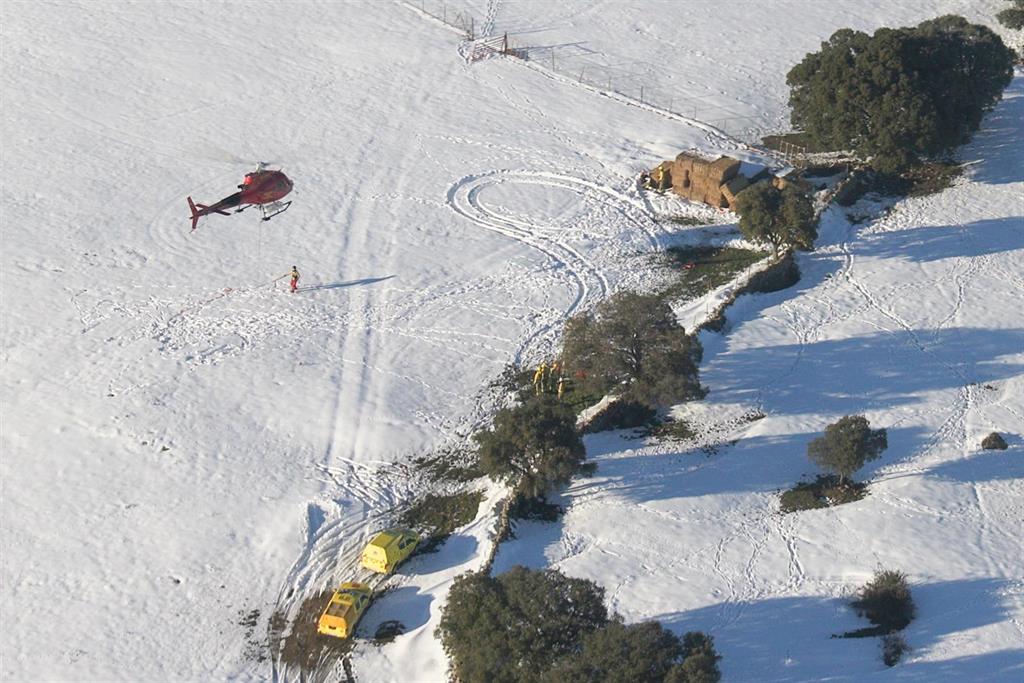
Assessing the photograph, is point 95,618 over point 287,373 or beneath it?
beneath

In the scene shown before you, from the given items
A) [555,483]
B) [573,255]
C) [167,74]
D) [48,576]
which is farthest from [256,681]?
[167,74]

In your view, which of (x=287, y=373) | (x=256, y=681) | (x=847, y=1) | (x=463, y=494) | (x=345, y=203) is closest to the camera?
(x=256, y=681)

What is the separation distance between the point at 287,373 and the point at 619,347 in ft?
46.7

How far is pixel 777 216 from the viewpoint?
55312 millimetres

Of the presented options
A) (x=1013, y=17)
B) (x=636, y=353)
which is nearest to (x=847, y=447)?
(x=636, y=353)

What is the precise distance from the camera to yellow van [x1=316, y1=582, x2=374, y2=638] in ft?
125

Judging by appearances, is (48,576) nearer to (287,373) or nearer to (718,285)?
(287,373)

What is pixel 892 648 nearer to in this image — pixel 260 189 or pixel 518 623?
pixel 518 623

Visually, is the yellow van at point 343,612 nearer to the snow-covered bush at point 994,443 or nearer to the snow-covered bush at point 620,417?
the snow-covered bush at point 620,417

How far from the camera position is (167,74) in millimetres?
73812

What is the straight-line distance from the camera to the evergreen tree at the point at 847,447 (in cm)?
4228

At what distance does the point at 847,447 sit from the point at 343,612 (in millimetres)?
18357

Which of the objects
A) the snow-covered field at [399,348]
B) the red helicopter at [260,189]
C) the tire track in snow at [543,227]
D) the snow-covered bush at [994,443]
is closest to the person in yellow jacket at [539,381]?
the tire track in snow at [543,227]

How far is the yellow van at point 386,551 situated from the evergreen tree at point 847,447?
49.3 feet
